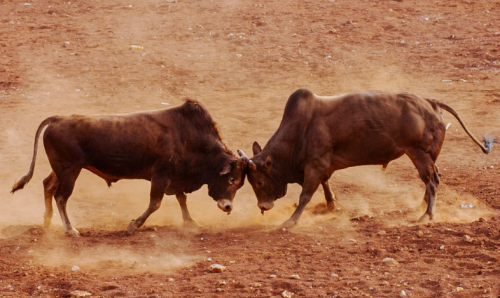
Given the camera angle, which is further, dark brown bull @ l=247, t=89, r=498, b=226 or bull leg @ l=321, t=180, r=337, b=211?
bull leg @ l=321, t=180, r=337, b=211

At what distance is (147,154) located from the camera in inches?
344

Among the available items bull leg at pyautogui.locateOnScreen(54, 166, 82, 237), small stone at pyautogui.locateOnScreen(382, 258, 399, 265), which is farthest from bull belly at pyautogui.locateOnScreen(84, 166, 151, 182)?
small stone at pyautogui.locateOnScreen(382, 258, 399, 265)

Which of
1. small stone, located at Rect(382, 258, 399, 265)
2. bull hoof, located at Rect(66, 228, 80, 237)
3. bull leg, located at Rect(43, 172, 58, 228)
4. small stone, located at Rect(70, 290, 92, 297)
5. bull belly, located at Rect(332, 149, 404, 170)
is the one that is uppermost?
bull belly, located at Rect(332, 149, 404, 170)

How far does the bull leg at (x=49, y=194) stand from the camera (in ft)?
28.9

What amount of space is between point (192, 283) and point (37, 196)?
14.5ft

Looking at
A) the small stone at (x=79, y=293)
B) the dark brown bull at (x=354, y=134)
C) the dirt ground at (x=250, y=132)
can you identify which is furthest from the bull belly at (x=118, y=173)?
the small stone at (x=79, y=293)

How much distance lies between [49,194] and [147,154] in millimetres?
1445

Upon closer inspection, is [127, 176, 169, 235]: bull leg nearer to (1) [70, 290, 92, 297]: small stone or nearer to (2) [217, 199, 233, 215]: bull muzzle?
(2) [217, 199, 233, 215]: bull muzzle

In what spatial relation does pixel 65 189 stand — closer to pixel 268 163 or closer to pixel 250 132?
pixel 268 163

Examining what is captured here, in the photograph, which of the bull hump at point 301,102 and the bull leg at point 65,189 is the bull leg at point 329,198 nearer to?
the bull hump at point 301,102

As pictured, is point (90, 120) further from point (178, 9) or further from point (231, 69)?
point (178, 9)

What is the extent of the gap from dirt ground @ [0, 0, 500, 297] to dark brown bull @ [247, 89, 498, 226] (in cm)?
74

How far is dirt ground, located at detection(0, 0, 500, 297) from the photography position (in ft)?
22.4

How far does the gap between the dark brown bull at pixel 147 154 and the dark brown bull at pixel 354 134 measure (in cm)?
56
